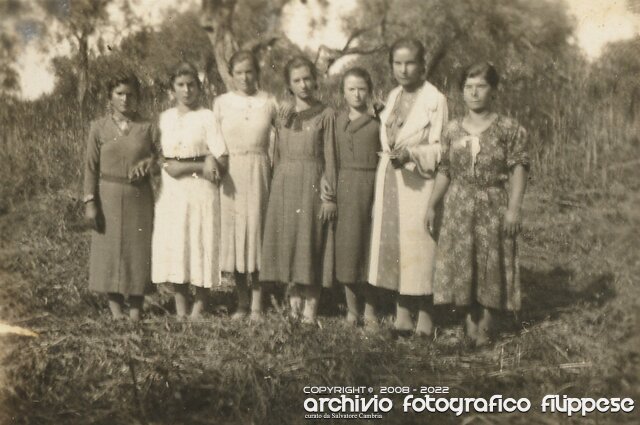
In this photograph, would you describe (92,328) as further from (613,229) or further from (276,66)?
(613,229)

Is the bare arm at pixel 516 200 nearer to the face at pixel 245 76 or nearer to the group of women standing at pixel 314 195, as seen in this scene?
the group of women standing at pixel 314 195

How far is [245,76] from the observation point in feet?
14.0

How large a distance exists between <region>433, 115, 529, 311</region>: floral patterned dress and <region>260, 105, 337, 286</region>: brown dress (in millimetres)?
646

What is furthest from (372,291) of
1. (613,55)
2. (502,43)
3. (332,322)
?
(613,55)

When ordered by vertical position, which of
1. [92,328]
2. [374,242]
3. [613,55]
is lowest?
[92,328]

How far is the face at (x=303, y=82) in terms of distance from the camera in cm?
423

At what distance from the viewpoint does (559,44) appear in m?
4.30

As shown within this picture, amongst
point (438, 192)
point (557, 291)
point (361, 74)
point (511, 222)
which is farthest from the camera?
point (557, 291)

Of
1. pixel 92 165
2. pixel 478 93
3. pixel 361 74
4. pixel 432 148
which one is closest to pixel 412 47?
pixel 361 74

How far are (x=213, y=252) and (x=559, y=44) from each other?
2187 millimetres

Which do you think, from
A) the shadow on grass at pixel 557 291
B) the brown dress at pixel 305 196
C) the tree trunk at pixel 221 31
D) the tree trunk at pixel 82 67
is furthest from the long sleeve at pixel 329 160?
the tree trunk at pixel 82 67

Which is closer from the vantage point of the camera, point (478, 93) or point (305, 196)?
point (478, 93)

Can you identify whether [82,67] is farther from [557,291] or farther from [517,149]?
[557,291]

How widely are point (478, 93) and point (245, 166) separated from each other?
4.22 feet
